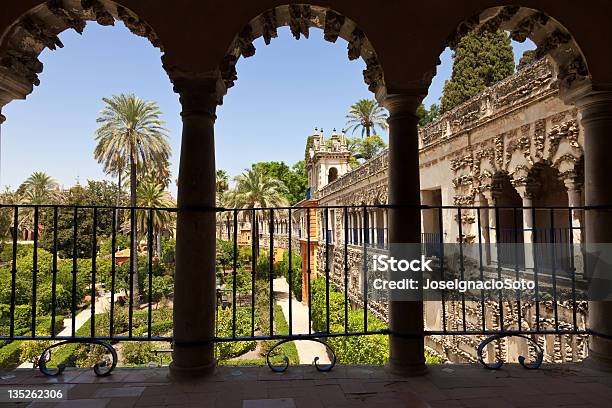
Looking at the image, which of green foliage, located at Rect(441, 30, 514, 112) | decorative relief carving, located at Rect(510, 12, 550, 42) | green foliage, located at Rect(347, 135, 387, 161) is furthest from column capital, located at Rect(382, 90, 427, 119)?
green foliage, located at Rect(347, 135, 387, 161)

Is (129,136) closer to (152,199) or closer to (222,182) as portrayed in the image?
(152,199)

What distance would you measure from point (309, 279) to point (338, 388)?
1016mm

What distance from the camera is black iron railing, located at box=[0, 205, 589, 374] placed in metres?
3.42

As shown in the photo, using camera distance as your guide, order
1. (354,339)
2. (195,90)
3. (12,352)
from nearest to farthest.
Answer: (195,90)
(354,339)
(12,352)

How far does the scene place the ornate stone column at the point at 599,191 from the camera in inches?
139

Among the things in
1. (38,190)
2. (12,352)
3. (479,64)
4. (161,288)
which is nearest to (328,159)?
(479,64)

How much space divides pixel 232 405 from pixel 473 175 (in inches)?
448

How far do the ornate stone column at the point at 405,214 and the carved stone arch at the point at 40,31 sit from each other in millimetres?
2232

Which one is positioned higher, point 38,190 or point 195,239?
point 38,190

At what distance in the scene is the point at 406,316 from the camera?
3438 millimetres

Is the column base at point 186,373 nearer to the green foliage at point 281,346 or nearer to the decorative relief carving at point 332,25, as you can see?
the decorative relief carving at point 332,25

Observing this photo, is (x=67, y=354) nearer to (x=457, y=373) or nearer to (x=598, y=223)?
(x=457, y=373)

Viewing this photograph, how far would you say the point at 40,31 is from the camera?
348 cm

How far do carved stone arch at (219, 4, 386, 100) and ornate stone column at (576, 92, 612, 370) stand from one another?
1989mm
